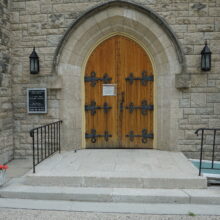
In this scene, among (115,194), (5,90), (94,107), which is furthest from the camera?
(94,107)

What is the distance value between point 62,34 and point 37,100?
1567 mm

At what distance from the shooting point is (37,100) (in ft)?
14.6

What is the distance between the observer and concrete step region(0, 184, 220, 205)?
2.73 meters

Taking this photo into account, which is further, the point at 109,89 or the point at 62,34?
the point at 109,89

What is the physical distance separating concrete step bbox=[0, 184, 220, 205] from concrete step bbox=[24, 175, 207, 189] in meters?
0.07

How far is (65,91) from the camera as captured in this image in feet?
14.7

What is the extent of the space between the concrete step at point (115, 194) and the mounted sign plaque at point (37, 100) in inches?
74.4

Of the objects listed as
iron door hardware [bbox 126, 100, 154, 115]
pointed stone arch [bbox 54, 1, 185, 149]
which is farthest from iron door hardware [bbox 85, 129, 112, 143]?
iron door hardware [bbox 126, 100, 154, 115]

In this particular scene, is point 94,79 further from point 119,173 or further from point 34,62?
point 119,173

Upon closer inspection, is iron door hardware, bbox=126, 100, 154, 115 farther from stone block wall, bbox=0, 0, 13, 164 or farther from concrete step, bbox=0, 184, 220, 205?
stone block wall, bbox=0, 0, 13, 164

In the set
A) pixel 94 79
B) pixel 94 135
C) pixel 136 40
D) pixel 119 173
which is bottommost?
pixel 119 173

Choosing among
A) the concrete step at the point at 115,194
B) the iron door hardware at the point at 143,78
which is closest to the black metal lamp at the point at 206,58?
the iron door hardware at the point at 143,78

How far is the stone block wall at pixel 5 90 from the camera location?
4.18m

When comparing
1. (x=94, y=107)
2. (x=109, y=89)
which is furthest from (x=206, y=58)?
(x=94, y=107)
